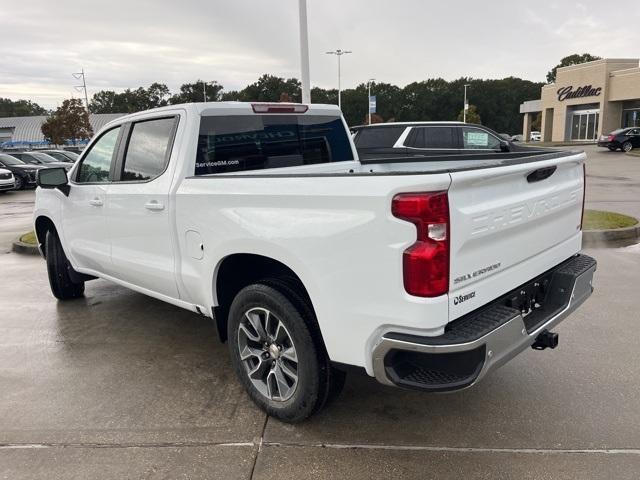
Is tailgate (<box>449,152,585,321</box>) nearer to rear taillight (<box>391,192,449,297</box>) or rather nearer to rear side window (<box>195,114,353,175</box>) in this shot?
rear taillight (<box>391,192,449,297</box>)

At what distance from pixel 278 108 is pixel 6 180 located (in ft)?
65.6

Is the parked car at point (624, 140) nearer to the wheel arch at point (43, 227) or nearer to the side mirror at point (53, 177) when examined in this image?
the wheel arch at point (43, 227)

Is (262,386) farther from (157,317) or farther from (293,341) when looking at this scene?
(157,317)

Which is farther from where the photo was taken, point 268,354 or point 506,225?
point 268,354

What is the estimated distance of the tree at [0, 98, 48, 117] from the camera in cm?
13412

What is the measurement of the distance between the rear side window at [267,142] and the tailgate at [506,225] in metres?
1.94

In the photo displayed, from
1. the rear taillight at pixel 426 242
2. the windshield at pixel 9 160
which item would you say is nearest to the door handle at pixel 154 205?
the rear taillight at pixel 426 242

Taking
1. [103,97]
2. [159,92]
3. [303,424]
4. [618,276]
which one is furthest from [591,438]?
[103,97]

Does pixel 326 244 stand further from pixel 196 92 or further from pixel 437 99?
pixel 437 99

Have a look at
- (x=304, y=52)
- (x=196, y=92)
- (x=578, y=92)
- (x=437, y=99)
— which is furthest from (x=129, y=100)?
(x=304, y=52)

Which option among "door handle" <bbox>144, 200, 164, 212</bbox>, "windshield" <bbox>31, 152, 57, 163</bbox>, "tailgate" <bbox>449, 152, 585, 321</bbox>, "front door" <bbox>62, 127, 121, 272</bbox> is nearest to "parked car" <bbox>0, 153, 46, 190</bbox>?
"windshield" <bbox>31, 152, 57, 163</bbox>

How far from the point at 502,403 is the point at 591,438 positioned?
Answer: 573 millimetres

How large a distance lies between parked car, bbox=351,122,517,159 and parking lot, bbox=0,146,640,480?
7.19 m

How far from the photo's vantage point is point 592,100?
48312 mm
